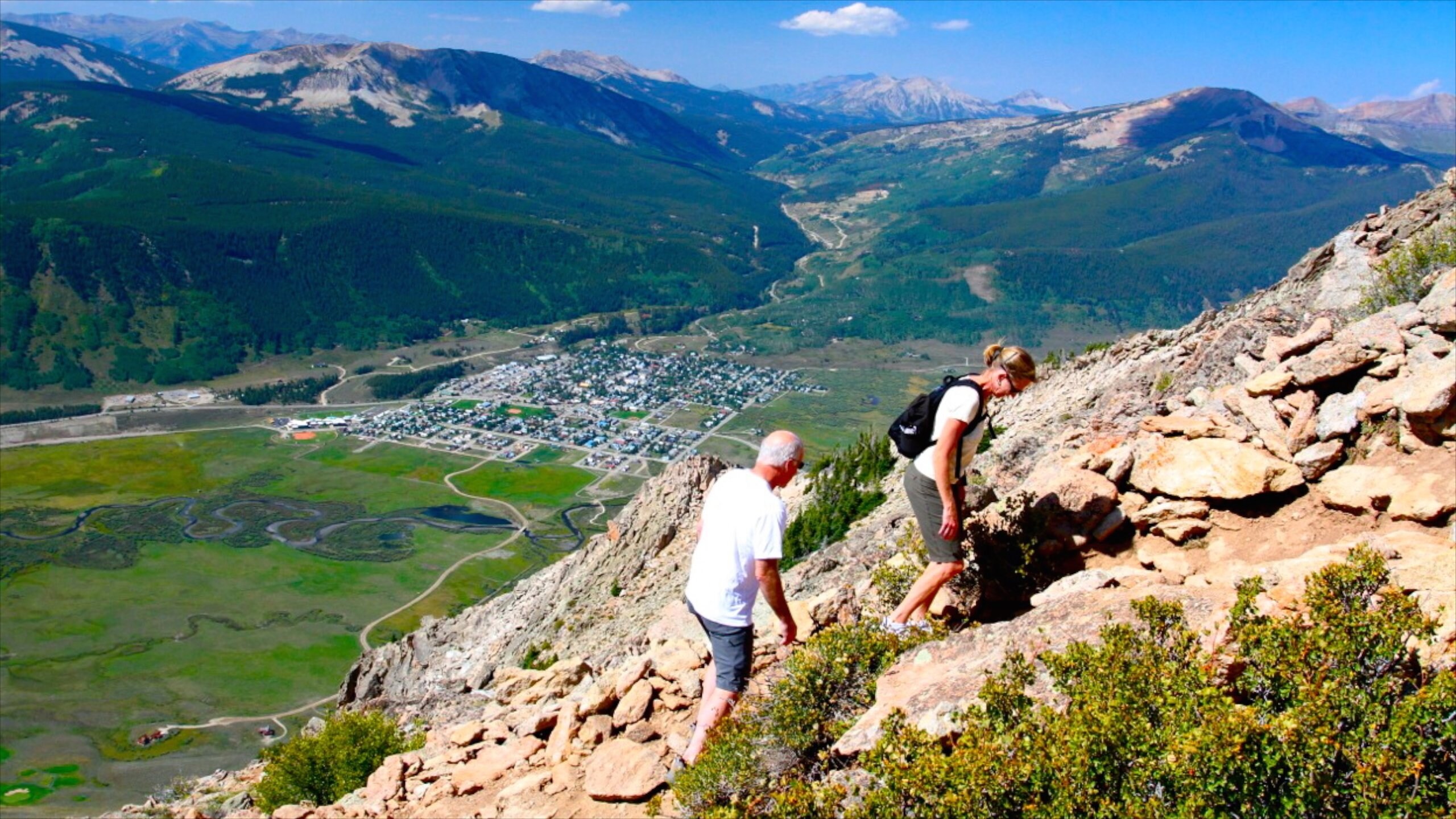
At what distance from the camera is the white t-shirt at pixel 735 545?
9570 millimetres

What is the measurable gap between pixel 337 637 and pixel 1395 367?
90.7 meters

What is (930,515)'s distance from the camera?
1167 cm

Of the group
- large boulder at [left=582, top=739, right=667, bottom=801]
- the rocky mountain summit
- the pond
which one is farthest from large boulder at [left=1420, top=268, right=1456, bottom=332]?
the pond

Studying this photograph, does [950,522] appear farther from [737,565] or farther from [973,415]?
[737,565]

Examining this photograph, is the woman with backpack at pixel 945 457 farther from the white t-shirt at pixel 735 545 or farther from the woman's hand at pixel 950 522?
the white t-shirt at pixel 735 545

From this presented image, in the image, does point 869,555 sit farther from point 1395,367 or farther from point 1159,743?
point 1159,743

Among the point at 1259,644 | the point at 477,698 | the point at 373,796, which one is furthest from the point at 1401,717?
the point at 477,698

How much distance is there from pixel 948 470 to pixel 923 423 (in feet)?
2.33

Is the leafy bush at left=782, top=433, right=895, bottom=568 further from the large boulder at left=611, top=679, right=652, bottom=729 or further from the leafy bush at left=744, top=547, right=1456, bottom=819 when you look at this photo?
the leafy bush at left=744, top=547, right=1456, bottom=819

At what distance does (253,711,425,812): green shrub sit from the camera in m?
20.8

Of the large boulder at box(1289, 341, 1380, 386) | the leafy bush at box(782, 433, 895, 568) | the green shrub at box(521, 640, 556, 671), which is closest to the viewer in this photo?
the large boulder at box(1289, 341, 1380, 386)

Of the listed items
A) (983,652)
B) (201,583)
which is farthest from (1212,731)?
(201,583)

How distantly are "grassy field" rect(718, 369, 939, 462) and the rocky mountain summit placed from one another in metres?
119

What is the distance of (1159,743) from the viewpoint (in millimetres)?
7633
